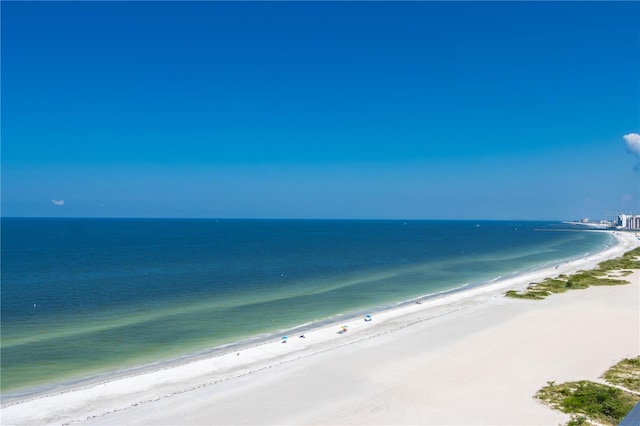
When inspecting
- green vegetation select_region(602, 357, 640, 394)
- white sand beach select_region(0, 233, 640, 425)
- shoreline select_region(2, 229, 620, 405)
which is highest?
green vegetation select_region(602, 357, 640, 394)

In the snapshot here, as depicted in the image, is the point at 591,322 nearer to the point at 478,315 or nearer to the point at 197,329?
the point at 478,315

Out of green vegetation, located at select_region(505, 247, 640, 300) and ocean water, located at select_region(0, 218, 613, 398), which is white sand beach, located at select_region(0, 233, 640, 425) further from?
green vegetation, located at select_region(505, 247, 640, 300)

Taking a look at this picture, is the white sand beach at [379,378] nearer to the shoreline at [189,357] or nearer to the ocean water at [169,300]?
the shoreline at [189,357]

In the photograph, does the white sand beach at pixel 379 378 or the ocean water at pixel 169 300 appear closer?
the white sand beach at pixel 379 378

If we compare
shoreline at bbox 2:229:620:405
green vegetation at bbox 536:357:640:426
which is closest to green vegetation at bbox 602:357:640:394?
green vegetation at bbox 536:357:640:426

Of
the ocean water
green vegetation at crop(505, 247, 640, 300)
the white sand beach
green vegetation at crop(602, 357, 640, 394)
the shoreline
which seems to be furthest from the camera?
green vegetation at crop(505, 247, 640, 300)

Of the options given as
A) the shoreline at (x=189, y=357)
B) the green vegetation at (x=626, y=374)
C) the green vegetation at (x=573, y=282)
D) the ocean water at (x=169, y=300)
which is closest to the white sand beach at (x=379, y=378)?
the green vegetation at (x=626, y=374)
